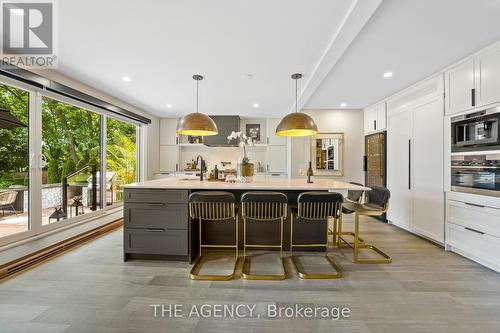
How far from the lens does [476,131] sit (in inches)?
109

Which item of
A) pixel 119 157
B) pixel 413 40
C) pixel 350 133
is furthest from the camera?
pixel 350 133

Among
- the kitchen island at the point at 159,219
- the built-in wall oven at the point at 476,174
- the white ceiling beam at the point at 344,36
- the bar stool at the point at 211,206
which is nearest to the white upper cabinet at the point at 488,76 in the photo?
the built-in wall oven at the point at 476,174

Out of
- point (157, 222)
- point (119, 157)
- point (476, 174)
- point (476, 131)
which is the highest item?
point (476, 131)

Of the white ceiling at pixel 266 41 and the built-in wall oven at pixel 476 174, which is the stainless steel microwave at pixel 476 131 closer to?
the built-in wall oven at pixel 476 174

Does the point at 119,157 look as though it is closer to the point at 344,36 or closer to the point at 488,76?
the point at 344,36

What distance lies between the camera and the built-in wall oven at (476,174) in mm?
2561

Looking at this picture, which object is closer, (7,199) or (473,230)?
(473,230)

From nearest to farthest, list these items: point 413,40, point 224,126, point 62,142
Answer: point 413,40 → point 62,142 → point 224,126

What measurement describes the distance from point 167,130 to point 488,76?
21.0 ft

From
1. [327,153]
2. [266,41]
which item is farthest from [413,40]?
[327,153]

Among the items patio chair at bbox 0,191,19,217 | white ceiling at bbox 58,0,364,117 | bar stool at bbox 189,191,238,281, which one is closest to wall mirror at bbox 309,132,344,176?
white ceiling at bbox 58,0,364,117

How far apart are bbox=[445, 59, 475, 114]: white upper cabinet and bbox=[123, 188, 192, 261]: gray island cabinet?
3.64 m

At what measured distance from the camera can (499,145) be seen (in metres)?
2.53

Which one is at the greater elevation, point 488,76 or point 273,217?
point 488,76
